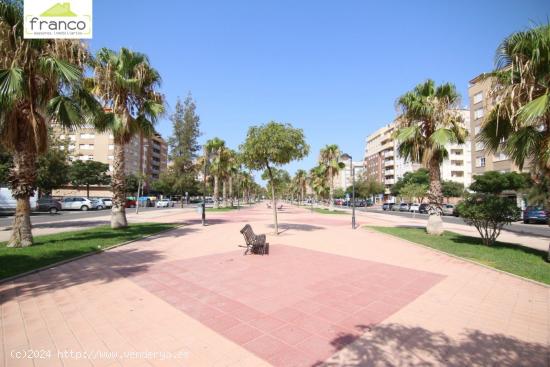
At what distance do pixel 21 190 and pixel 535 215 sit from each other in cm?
3498

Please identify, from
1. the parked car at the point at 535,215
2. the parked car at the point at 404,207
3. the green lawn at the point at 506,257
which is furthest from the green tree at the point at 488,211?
the parked car at the point at 404,207

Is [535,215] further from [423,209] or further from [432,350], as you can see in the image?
[432,350]

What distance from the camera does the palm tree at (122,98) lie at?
1338cm

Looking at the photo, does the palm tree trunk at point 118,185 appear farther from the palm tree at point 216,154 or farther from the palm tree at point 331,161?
the palm tree at point 331,161

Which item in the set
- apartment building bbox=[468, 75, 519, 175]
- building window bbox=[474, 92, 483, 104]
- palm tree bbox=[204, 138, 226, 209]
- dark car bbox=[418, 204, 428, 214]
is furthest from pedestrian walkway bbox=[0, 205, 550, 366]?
building window bbox=[474, 92, 483, 104]

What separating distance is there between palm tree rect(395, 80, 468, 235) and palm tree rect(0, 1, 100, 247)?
1305 centimetres

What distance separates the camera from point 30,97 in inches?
353

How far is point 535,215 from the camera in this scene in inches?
1019

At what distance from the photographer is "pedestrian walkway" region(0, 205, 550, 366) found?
3494 millimetres

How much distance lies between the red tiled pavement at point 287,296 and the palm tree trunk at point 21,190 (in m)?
5.47

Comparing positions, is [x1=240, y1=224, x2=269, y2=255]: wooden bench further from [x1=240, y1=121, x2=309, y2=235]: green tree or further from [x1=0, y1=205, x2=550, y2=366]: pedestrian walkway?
[x1=240, y1=121, x2=309, y2=235]: green tree

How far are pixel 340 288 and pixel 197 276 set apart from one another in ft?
10.3

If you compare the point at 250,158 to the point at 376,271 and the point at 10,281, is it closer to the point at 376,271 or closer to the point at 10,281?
the point at 376,271

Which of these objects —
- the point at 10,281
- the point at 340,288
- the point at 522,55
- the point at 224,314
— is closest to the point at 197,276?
the point at 224,314
